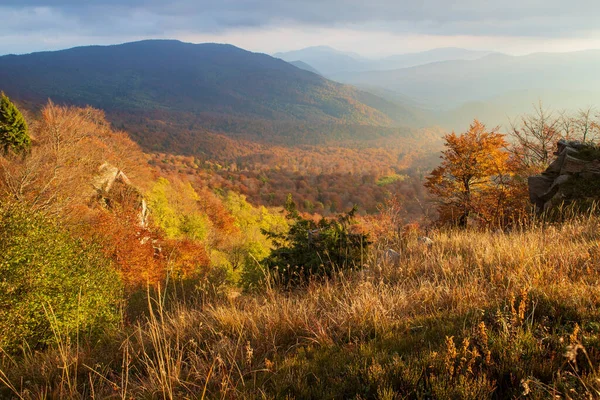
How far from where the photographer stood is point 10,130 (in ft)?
85.6

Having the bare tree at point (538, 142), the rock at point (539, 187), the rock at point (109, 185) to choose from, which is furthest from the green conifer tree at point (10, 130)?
the bare tree at point (538, 142)

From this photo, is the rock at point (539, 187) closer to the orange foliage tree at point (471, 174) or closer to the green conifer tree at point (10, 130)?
the orange foliage tree at point (471, 174)

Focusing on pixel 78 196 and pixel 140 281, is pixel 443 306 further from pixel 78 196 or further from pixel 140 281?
pixel 78 196

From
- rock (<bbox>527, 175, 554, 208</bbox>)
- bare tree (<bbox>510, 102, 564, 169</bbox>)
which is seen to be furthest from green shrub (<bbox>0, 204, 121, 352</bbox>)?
bare tree (<bbox>510, 102, 564, 169</bbox>)

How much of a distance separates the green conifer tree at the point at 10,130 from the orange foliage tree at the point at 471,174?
3237 centimetres

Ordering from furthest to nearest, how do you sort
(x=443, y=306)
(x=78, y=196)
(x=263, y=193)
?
(x=263, y=193), (x=78, y=196), (x=443, y=306)

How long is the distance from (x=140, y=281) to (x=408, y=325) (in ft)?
74.6

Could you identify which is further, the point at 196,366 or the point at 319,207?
the point at 319,207

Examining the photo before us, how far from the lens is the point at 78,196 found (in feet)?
79.2

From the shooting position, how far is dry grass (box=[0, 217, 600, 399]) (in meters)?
1.93

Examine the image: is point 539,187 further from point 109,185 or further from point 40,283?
point 109,185

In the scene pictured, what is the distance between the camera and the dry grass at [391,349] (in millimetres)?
1928

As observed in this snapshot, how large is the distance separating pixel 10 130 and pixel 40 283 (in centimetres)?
2299

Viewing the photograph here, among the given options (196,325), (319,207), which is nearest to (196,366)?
(196,325)
